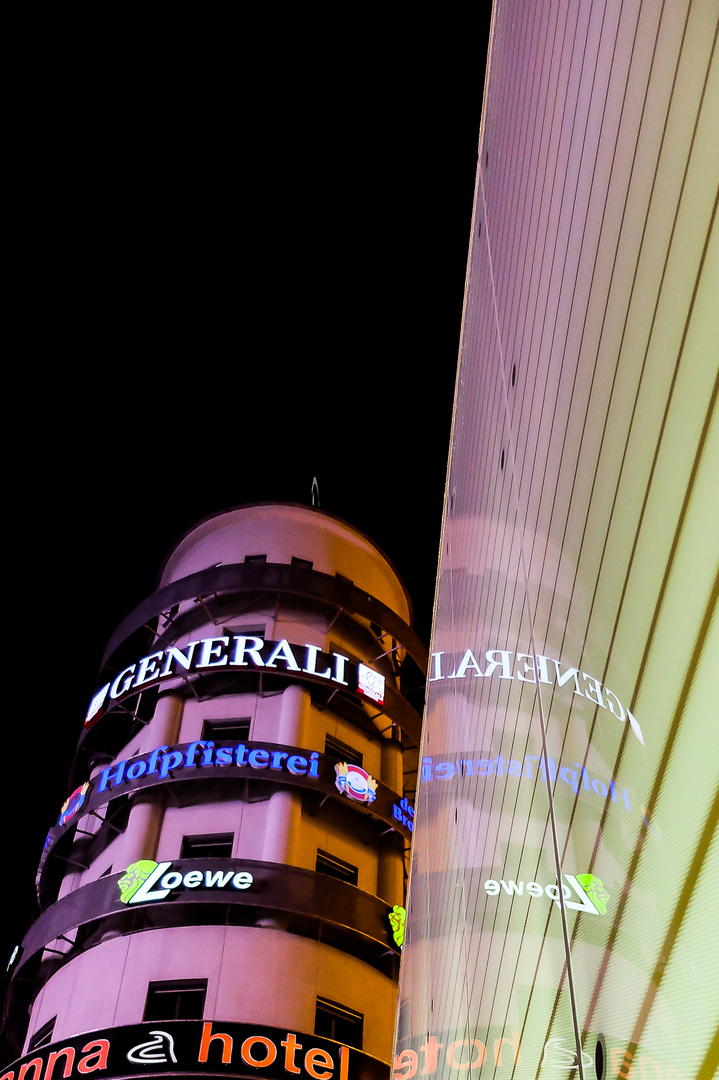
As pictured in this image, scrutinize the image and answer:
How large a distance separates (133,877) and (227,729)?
19.9 ft

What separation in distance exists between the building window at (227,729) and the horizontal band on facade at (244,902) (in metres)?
5.37

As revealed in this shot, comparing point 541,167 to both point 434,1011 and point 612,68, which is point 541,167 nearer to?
point 612,68

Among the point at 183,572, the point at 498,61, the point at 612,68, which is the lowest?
the point at 612,68

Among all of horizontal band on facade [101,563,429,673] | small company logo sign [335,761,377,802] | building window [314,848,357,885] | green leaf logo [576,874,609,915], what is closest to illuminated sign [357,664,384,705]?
horizontal band on facade [101,563,429,673]

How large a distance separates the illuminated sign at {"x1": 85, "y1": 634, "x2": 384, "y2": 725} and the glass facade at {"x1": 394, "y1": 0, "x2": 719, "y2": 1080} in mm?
20665

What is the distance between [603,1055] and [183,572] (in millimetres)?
32556

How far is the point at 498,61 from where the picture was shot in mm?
8273

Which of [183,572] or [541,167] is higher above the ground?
[183,572]

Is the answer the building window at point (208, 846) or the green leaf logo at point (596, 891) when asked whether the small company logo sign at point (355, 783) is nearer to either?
the building window at point (208, 846)

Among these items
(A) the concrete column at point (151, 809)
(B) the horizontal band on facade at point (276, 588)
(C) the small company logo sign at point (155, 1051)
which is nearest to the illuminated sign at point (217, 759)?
(A) the concrete column at point (151, 809)

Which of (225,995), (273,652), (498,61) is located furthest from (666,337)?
(273,652)

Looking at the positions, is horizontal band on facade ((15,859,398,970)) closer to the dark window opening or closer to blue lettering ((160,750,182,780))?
blue lettering ((160,750,182,780))

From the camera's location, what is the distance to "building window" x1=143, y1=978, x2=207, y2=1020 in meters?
22.0

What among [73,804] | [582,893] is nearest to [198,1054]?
[73,804]
